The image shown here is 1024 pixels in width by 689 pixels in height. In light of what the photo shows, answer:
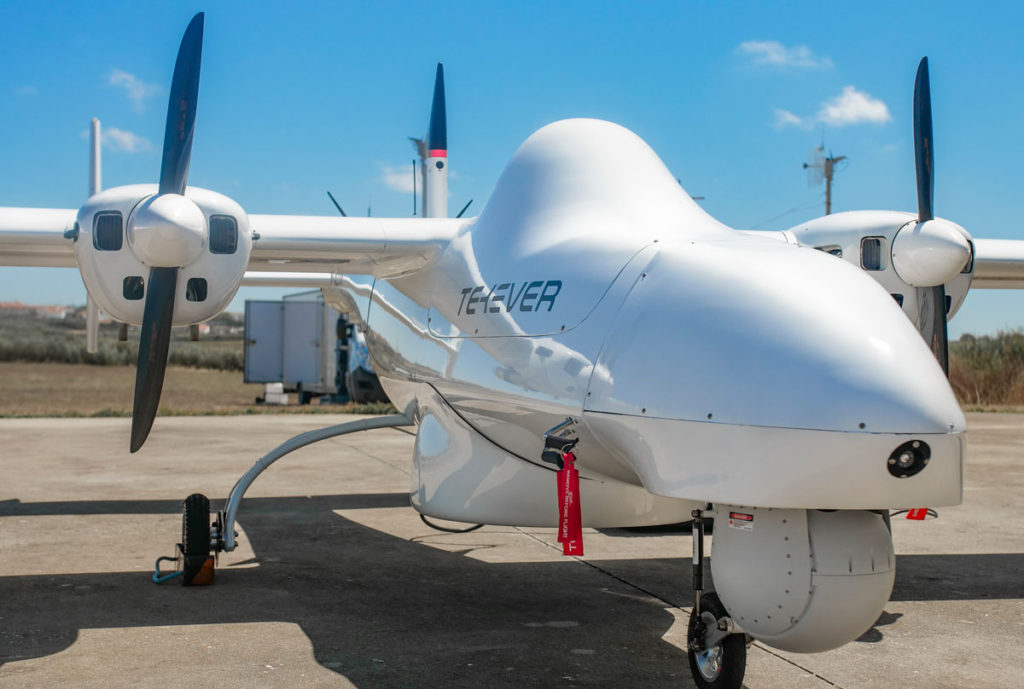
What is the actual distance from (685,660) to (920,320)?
3521mm

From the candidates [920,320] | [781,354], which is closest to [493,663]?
[781,354]

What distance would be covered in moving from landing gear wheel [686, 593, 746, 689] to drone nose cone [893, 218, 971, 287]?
3.84 meters

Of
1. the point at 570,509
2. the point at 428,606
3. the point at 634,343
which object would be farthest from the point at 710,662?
the point at 428,606

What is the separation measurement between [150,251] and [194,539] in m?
2.15

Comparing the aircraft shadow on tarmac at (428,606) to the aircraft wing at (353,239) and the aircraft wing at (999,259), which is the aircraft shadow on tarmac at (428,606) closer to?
the aircraft wing at (353,239)

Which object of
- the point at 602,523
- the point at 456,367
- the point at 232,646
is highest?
the point at 456,367

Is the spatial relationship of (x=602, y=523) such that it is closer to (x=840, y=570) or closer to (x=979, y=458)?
(x=840, y=570)

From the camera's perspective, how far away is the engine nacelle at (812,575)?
12.5 ft

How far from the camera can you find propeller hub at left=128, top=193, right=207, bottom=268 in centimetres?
643

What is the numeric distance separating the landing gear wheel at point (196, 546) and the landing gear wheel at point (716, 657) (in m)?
3.96

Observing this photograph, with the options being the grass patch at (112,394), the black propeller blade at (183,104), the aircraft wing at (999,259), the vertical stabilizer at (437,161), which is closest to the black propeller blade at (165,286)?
the black propeller blade at (183,104)

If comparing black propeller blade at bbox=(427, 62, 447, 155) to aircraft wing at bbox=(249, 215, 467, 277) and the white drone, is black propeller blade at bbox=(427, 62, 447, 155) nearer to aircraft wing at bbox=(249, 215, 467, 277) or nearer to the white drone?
the white drone

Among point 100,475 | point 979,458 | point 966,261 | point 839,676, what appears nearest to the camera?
point 839,676

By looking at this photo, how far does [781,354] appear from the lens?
146 inches
